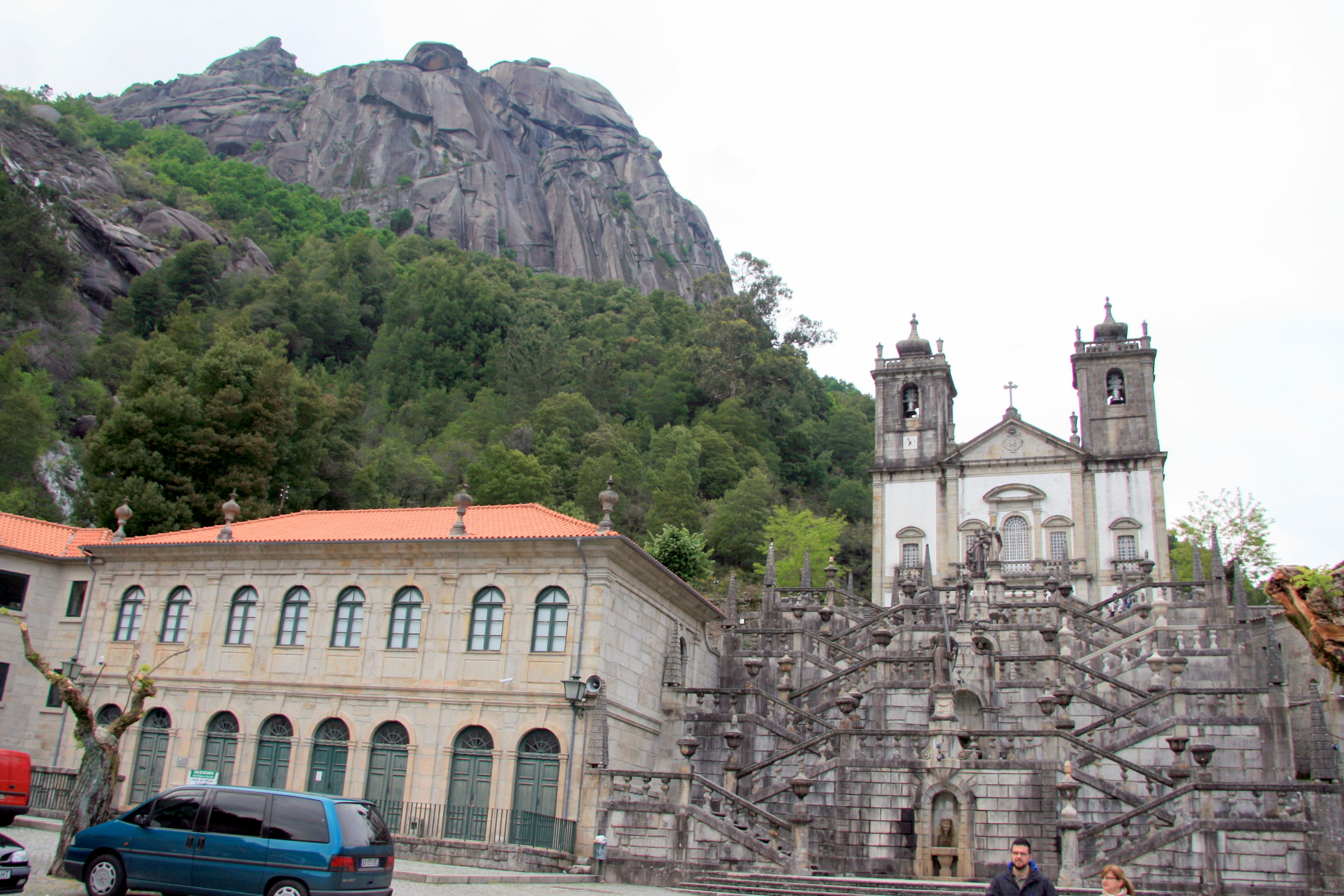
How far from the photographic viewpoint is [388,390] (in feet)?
217

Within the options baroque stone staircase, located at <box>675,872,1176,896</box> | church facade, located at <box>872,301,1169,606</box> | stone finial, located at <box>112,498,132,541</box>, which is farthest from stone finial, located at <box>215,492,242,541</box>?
church facade, located at <box>872,301,1169,606</box>

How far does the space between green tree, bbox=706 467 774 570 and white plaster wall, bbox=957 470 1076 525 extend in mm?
9657

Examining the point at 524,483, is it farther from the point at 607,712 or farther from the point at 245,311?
the point at 607,712

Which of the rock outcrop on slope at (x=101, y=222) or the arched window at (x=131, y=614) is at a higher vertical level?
the rock outcrop on slope at (x=101, y=222)

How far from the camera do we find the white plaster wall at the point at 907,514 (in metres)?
40.9

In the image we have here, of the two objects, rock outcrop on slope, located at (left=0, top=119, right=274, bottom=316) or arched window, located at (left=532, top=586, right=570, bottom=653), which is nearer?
arched window, located at (left=532, top=586, right=570, bottom=653)

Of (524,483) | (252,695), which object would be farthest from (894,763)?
(524,483)

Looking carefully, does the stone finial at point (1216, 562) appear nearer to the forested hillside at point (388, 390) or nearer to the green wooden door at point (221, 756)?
the forested hillside at point (388, 390)

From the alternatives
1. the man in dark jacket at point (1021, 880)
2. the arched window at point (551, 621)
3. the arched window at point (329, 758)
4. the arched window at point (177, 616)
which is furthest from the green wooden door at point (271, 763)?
the man in dark jacket at point (1021, 880)

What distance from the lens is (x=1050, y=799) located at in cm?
1858

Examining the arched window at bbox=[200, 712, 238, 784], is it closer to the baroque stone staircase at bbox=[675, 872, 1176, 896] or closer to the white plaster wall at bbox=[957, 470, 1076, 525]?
the baroque stone staircase at bbox=[675, 872, 1176, 896]

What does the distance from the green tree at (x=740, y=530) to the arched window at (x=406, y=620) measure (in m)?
25.9

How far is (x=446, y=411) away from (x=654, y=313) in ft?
69.7

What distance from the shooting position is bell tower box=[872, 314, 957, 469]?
42.2 m
